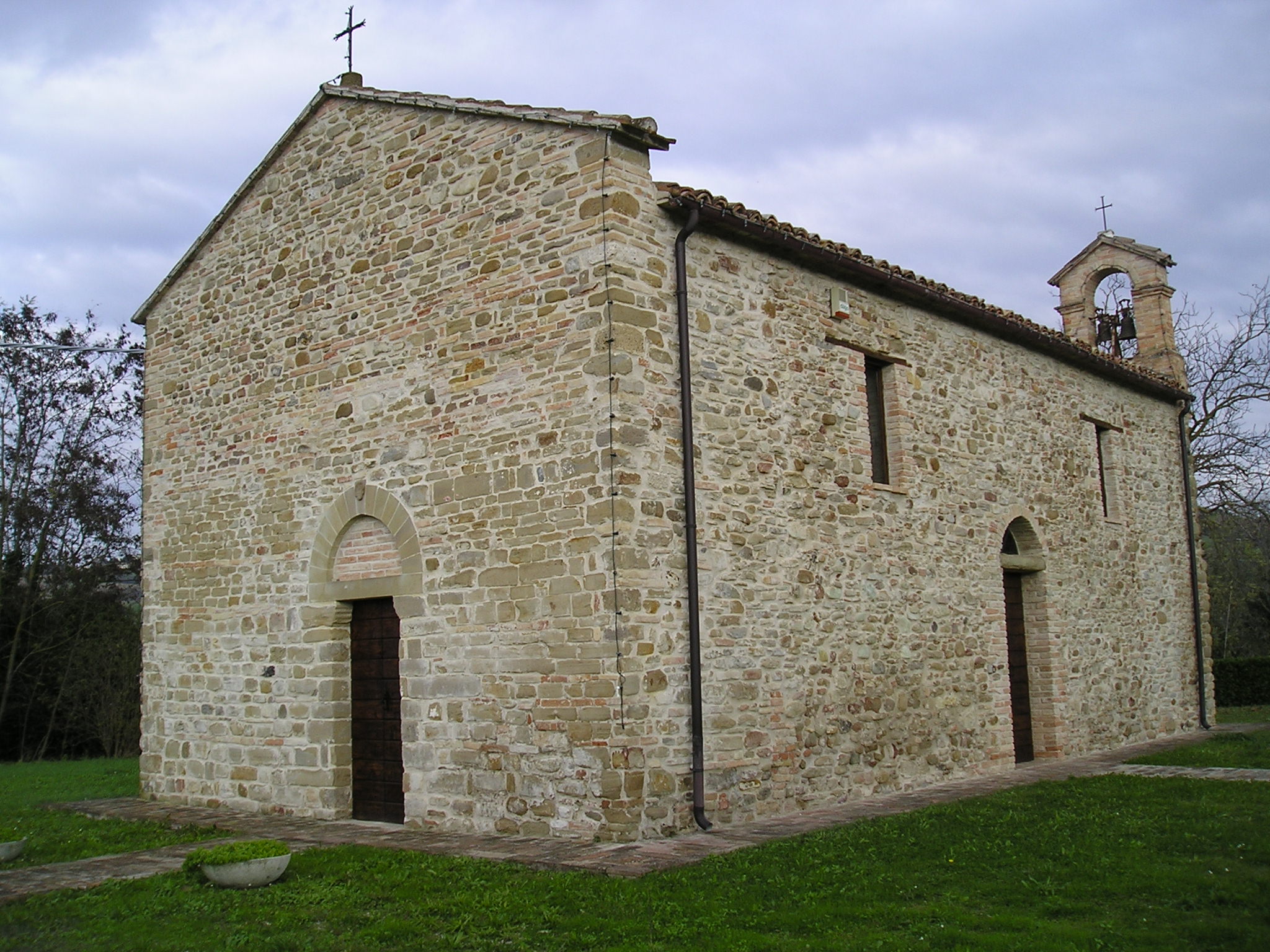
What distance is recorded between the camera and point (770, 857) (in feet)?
23.4

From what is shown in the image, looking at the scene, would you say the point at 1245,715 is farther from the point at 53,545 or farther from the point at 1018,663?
the point at 53,545

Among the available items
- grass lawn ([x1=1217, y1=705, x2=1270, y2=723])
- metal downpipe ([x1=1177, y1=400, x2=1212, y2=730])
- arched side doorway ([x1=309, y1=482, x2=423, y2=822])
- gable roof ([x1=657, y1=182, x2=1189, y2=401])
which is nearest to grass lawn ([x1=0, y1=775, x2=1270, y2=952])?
arched side doorway ([x1=309, y1=482, x2=423, y2=822])

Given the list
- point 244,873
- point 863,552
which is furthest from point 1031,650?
point 244,873

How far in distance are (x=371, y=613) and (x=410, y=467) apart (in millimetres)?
1574

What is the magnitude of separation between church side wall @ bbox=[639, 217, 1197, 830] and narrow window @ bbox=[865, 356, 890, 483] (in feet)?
0.30

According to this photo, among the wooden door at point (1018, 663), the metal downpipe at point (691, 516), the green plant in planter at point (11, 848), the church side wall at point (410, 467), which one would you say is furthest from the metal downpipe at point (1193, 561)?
the green plant in planter at point (11, 848)

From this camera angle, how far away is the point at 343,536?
10.3 meters

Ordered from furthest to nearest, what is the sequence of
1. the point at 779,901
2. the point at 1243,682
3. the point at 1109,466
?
the point at 1243,682, the point at 1109,466, the point at 779,901

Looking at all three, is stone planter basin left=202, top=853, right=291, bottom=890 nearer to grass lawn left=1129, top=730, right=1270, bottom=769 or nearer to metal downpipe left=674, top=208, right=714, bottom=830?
metal downpipe left=674, top=208, right=714, bottom=830

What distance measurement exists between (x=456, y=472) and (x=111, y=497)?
1699 cm

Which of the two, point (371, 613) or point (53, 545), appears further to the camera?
point (53, 545)

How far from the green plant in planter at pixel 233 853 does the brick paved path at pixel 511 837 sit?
0.66 metres

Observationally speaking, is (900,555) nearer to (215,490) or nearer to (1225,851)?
(1225,851)

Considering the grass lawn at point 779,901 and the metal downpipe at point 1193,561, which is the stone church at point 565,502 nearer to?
the grass lawn at point 779,901
